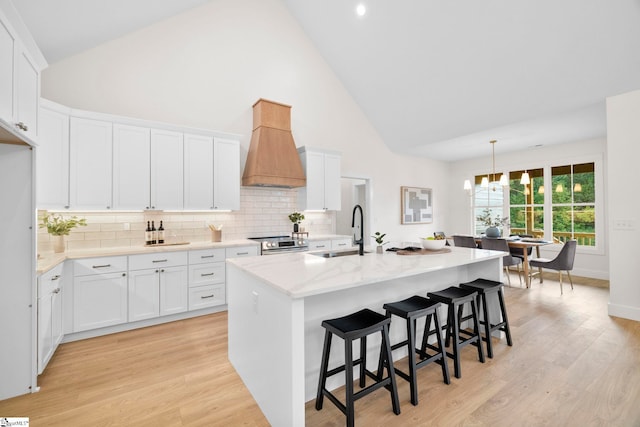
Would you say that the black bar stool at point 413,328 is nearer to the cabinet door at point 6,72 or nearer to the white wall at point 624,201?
the cabinet door at point 6,72

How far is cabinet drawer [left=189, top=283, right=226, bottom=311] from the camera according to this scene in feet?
11.8

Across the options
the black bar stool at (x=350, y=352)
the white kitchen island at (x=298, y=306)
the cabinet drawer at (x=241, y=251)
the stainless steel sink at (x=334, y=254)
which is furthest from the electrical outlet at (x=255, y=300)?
the cabinet drawer at (x=241, y=251)

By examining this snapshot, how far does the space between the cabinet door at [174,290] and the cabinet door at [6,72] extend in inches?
82.3

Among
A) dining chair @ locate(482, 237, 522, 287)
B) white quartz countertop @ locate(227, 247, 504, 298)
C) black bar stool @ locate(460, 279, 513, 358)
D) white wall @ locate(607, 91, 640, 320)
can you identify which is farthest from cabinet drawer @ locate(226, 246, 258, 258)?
white wall @ locate(607, 91, 640, 320)

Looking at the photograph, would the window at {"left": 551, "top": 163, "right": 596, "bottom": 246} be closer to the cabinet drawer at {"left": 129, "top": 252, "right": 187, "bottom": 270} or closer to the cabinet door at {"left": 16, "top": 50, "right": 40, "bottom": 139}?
the cabinet drawer at {"left": 129, "top": 252, "right": 187, "bottom": 270}

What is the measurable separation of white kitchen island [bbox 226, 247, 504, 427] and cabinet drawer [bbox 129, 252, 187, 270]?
54.9 inches

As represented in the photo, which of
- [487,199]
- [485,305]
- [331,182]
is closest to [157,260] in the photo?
[331,182]

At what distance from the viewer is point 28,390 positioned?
2094 mm

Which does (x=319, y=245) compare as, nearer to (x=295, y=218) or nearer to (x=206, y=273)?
(x=295, y=218)

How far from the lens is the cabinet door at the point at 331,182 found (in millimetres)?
5219

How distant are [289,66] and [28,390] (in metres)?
5.30

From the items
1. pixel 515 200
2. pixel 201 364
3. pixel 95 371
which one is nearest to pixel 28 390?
pixel 95 371

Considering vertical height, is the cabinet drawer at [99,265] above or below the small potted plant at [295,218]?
below

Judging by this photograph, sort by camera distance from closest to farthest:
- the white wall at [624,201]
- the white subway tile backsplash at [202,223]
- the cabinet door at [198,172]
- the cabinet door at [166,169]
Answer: the white wall at [624,201], the white subway tile backsplash at [202,223], the cabinet door at [166,169], the cabinet door at [198,172]
